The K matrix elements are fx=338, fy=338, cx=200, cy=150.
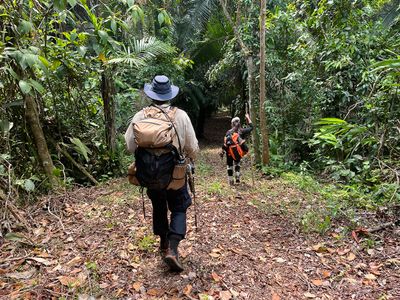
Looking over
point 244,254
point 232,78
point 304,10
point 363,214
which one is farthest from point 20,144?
point 232,78

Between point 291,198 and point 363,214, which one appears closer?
point 363,214

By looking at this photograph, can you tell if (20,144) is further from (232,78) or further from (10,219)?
(232,78)

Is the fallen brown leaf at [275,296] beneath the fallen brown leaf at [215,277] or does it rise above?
beneath

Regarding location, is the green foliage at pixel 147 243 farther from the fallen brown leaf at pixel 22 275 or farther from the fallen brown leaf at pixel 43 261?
the fallen brown leaf at pixel 22 275

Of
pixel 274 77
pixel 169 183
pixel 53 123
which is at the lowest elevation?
pixel 169 183

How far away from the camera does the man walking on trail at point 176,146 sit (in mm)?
3240

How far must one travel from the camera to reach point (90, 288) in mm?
3020

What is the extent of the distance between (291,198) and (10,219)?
4.39 meters

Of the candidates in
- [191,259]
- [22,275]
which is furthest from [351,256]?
[22,275]

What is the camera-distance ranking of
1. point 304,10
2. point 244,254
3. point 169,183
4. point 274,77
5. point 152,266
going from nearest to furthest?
1. point 169,183
2. point 152,266
3. point 244,254
4. point 304,10
5. point 274,77

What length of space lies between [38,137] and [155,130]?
303cm

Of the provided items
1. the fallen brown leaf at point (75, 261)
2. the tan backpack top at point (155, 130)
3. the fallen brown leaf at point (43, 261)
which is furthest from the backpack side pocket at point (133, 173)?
the fallen brown leaf at point (43, 261)

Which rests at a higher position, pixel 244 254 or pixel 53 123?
pixel 53 123

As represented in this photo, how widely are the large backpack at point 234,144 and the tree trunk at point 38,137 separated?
12.0ft
